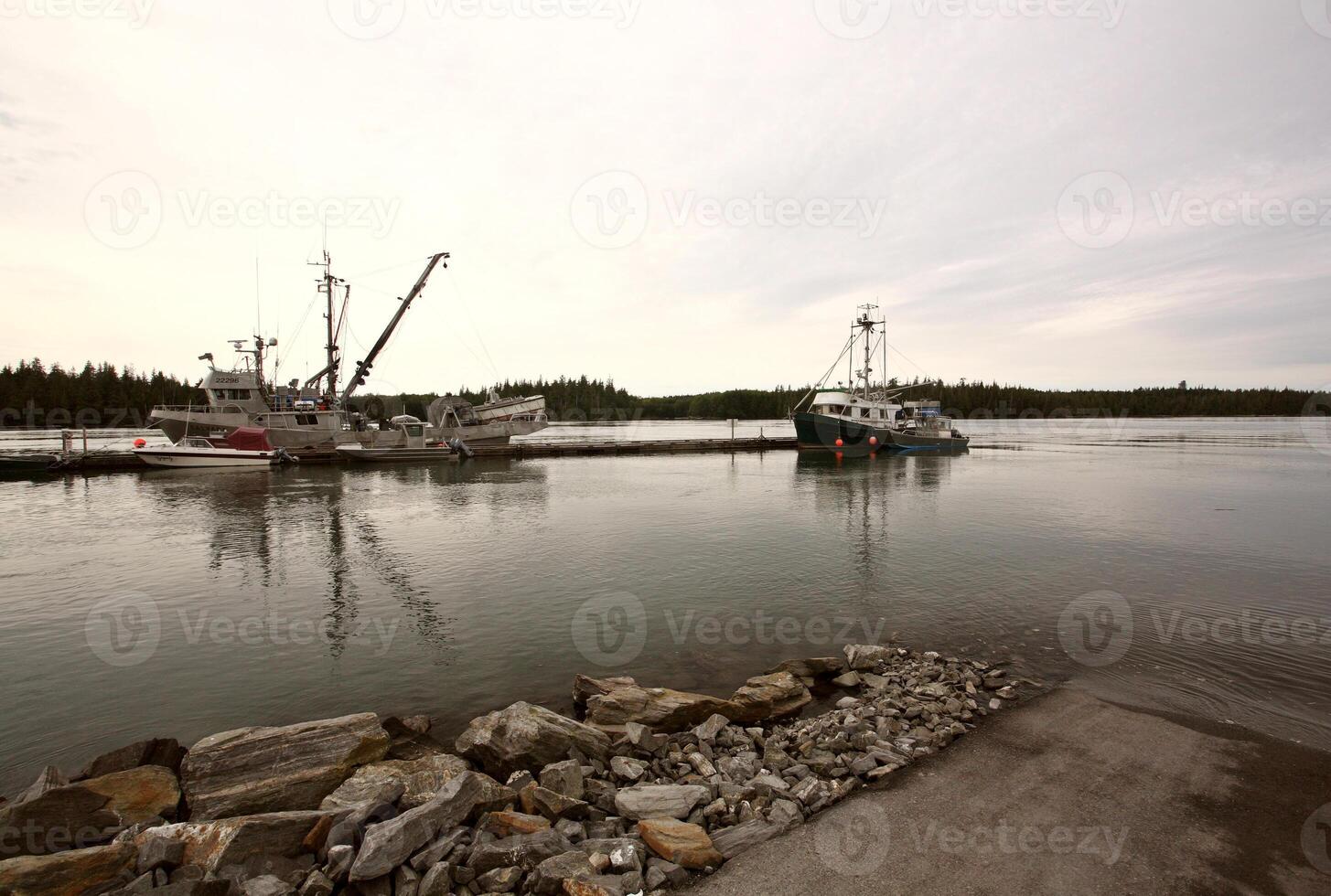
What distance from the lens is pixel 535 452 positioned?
56.5 metres

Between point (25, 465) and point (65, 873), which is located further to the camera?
point (25, 465)

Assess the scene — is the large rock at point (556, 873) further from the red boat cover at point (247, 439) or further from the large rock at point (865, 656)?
the red boat cover at point (247, 439)

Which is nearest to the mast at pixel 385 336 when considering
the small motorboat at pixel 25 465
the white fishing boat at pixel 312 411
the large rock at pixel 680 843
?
the white fishing boat at pixel 312 411

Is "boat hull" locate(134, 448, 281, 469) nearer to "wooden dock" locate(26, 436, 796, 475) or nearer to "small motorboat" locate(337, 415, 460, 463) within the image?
"wooden dock" locate(26, 436, 796, 475)

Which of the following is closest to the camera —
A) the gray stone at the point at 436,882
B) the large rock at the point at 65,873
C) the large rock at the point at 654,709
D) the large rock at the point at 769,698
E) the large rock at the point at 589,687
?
the large rock at the point at 65,873

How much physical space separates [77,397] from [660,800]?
17055cm

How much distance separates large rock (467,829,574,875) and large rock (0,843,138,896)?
2.74 meters

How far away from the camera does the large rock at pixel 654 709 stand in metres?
7.52

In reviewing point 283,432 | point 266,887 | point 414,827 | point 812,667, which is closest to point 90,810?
point 266,887

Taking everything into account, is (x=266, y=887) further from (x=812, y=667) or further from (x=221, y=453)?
(x=221, y=453)

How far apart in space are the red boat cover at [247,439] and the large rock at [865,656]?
153 ft

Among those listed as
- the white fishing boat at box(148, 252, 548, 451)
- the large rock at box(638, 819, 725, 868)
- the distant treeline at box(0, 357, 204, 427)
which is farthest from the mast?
the distant treeline at box(0, 357, 204, 427)

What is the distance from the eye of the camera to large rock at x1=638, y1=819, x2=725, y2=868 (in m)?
4.77

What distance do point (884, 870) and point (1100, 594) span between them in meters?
12.0
